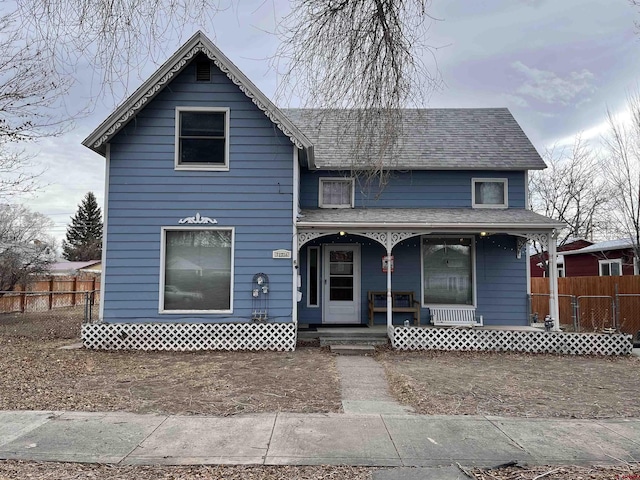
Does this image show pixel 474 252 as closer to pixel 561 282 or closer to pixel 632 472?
pixel 561 282

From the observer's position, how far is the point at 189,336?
9961mm

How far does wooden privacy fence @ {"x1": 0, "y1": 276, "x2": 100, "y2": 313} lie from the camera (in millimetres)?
16953

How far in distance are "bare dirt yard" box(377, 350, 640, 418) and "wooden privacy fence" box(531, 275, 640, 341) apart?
2.44m

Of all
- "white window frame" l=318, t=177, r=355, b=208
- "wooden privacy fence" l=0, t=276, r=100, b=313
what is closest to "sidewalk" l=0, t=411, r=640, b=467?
"white window frame" l=318, t=177, r=355, b=208

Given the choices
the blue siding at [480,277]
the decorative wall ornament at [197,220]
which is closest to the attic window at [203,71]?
the decorative wall ornament at [197,220]

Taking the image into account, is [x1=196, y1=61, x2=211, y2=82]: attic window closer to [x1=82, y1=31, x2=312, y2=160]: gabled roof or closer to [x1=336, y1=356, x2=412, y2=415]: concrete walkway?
[x1=82, y1=31, x2=312, y2=160]: gabled roof

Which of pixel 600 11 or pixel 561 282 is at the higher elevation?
pixel 600 11

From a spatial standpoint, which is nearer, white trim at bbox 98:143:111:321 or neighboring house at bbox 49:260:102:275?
white trim at bbox 98:143:111:321

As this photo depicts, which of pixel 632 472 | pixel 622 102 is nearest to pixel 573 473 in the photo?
pixel 632 472

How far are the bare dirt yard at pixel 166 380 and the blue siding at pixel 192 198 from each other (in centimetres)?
130

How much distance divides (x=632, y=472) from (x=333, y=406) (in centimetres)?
326

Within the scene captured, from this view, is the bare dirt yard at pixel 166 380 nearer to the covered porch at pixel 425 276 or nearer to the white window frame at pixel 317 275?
the white window frame at pixel 317 275

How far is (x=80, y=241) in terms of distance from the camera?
182 ft

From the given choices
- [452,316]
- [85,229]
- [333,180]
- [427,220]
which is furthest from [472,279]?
[85,229]
